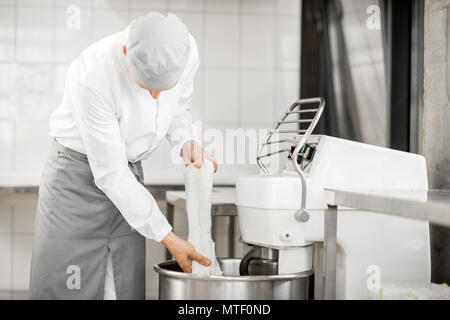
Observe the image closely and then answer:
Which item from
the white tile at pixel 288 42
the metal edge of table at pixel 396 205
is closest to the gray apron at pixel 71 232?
the metal edge of table at pixel 396 205

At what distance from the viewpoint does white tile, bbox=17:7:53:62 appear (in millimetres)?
2838

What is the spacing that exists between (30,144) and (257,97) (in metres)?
1.23

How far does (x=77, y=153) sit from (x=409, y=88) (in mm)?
1791

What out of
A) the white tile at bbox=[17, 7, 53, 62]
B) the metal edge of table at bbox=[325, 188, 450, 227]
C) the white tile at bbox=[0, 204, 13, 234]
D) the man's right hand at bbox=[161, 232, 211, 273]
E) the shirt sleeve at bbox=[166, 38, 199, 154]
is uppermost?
the white tile at bbox=[17, 7, 53, 62]

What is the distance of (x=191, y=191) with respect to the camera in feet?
4.54

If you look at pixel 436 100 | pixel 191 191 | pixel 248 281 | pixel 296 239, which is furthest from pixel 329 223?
pixel 436 100

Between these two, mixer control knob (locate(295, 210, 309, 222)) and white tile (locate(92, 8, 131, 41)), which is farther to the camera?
white tile (locate(92, 8, 131, 41))

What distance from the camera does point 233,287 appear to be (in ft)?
3.78

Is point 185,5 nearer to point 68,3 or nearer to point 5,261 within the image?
point 68,3

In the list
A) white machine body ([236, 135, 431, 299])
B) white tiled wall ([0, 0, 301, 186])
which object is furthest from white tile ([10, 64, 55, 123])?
white machine body ([236, 135, 431, 299])

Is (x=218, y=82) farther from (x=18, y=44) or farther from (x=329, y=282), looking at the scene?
(x=329, y=282)

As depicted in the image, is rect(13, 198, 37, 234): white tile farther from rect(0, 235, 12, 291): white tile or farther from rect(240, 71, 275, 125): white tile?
rect(240, 71, 275, 125): white tile

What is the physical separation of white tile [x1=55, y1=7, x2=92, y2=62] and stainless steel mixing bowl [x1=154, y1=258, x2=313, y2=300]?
1.94 m

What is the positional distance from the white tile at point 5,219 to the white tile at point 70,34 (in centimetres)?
82
